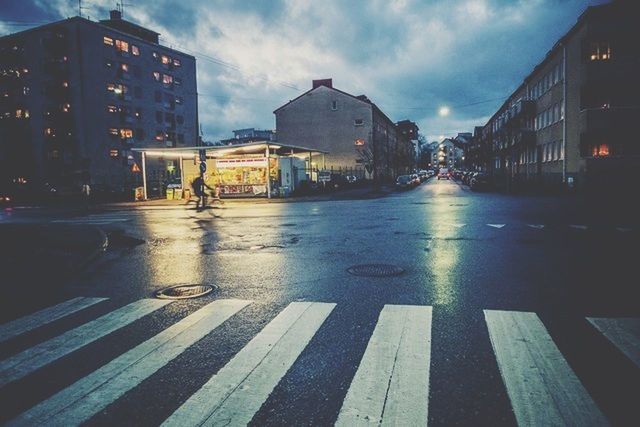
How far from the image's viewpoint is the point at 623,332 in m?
4.36

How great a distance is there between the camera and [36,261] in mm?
9000

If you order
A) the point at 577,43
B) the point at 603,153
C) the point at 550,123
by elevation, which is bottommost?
the point at 603,153

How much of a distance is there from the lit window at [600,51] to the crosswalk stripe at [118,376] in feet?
107

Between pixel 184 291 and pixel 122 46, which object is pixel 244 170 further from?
pixel 122 46

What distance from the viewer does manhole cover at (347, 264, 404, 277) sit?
7216 mm

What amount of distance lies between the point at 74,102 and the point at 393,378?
6025 cm

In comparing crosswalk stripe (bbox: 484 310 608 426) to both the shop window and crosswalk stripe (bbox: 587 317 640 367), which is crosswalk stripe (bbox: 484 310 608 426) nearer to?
crosswalk stripe (bbox: 587 317 640 367)

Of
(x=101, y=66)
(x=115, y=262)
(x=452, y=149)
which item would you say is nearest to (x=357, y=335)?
(x=115, y=262)

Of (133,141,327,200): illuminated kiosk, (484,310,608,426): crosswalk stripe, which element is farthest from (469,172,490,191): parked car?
(484,310,608,426): crosswalk stripe

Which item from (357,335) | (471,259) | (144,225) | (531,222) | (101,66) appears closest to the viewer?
(357,335)

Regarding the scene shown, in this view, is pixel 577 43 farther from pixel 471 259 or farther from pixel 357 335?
pixel 357 335

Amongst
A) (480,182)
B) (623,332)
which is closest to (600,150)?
(480,182)

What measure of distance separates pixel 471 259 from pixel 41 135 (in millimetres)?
61446

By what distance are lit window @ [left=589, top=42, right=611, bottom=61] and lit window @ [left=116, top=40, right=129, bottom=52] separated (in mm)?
53903
